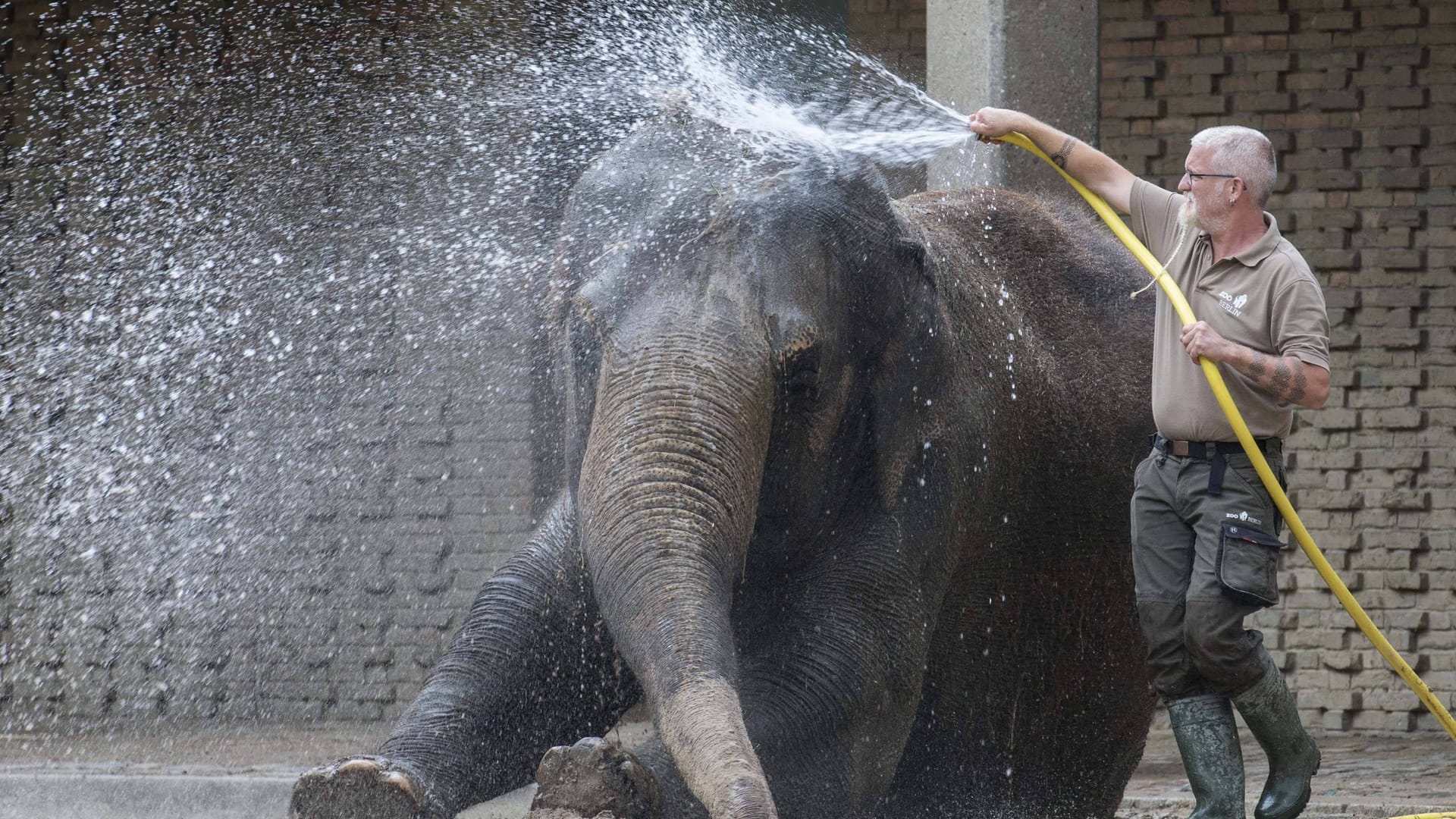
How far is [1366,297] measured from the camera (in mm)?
8898

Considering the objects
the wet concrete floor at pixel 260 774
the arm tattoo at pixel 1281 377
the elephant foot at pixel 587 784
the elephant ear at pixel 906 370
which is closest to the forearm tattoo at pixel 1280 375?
the arm tattoo at pixel 1281 377

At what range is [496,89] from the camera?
10.8 meters

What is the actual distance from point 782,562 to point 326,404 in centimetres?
671

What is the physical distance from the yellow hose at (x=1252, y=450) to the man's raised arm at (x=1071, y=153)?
0.02 metres

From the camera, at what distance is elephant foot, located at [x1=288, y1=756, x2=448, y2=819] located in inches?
146

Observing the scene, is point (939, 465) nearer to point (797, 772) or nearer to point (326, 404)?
point (797, 772)

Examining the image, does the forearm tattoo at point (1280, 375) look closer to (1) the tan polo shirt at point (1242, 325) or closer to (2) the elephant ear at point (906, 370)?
(1) the tan polo shirt at point (1242, 325)

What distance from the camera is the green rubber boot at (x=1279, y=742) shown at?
4.05 metres

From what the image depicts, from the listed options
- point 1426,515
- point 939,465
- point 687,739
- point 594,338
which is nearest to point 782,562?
point 939,465

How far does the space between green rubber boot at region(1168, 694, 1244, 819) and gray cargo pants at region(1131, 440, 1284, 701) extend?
4 centimetres

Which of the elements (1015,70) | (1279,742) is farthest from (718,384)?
(1015,70)

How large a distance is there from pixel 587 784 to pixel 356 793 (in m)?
0.55

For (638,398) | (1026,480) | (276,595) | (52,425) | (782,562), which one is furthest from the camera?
(52,425)

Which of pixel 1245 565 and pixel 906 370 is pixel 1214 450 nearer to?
pixel 1245 565
